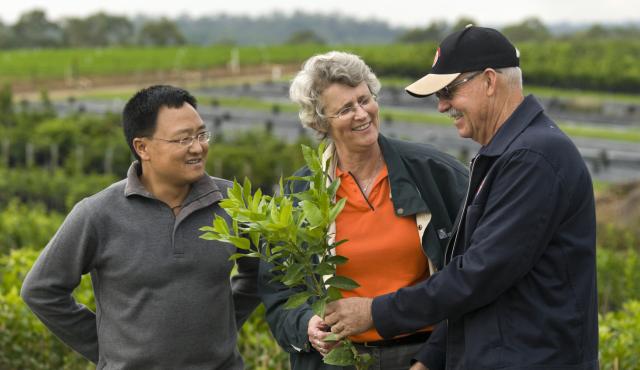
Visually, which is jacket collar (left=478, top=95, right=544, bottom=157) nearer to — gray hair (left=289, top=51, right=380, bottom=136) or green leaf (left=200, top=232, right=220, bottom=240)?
gray hair (left=289, top=51, right=380, bottom=136)

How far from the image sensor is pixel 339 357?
293 centimetres

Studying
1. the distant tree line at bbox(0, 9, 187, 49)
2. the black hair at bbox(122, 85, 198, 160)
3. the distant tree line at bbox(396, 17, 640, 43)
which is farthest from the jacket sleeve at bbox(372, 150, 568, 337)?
the distant tree line at bbox(0, 9, 187, 49)

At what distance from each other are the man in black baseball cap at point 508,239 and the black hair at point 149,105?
32.8 inches

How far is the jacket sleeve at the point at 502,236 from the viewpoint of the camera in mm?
2523

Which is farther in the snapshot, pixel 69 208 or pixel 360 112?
pixel 69 208

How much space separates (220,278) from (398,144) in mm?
725

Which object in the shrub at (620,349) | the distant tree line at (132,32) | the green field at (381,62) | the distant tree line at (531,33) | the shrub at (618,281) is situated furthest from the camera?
the distant tree line at (132,32)

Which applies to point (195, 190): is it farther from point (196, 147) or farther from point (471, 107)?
point (471, 107)

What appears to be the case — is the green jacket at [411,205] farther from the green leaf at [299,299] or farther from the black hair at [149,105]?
the black hair at [149,105]

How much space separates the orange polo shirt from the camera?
10.2ft

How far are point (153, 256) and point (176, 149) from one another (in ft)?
1.13

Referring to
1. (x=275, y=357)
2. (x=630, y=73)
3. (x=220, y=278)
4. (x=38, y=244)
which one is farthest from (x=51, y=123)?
(x=630, y=73)

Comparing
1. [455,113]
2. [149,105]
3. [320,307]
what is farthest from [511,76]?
[149,105]

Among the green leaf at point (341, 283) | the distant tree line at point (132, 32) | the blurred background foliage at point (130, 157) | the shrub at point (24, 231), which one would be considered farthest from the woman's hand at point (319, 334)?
the distant tree line at point (132, 32)
